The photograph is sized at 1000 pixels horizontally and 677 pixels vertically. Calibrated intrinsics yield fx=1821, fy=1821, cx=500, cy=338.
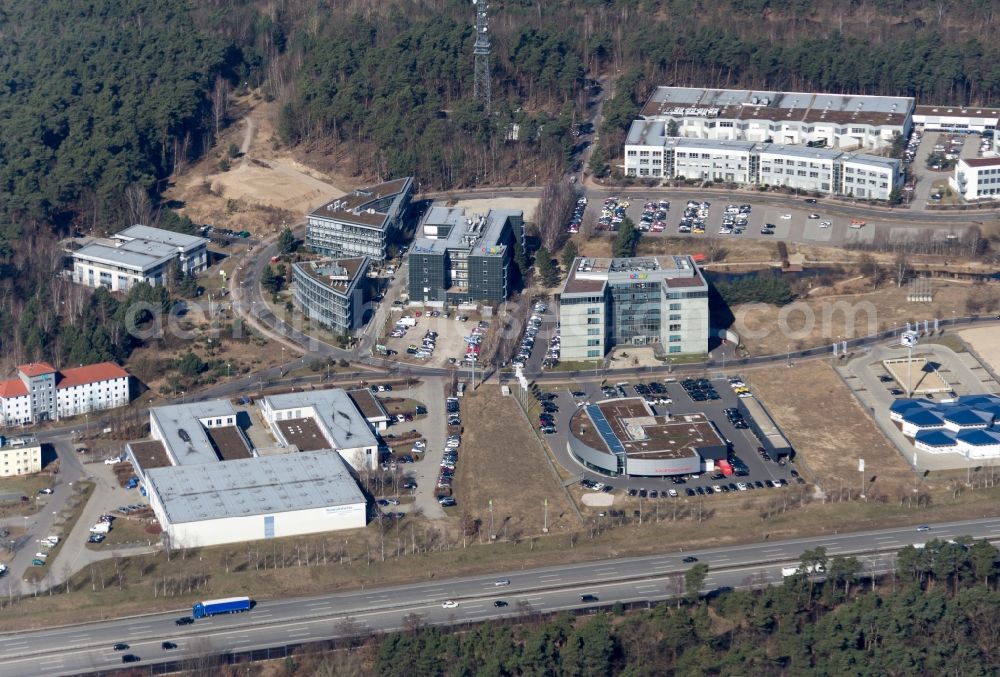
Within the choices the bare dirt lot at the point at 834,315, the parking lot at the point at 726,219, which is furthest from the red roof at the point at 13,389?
the parking lot at the point at 726,219

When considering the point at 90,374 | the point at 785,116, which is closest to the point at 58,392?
the point at 90,374

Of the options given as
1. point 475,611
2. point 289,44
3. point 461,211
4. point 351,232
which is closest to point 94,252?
point 351,232

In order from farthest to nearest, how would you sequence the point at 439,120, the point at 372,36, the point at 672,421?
the point at 372,36
the point at 439,120
the point at 672,421

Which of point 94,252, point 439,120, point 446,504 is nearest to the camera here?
point 446,504

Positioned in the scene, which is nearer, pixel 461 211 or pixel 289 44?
pixel 461 211

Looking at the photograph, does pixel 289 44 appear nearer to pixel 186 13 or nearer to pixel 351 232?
pixel 186 13

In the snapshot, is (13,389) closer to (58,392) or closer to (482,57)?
(58,392)
